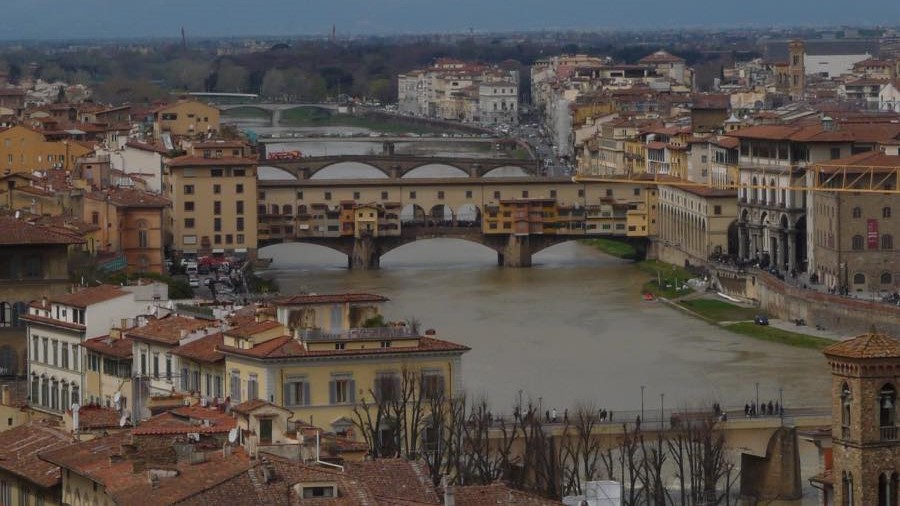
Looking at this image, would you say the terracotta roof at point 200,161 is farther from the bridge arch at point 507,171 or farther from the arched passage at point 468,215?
the bridge arch at point 507,171

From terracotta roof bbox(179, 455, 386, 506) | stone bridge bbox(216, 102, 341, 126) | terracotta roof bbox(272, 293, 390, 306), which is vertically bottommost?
stone bridge bbox(216, 102, 341, 126)

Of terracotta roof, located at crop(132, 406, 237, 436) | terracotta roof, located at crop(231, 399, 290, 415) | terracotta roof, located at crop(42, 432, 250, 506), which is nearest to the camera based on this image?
terracotta roof, located at crop(42, 432, 250, 506)

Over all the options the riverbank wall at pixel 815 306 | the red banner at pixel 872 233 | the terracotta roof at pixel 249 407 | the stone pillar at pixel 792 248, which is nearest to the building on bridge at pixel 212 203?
the stone pillar at pixel 792 248

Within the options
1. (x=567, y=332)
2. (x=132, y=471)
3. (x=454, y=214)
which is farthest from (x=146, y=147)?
(x=132, y=471)

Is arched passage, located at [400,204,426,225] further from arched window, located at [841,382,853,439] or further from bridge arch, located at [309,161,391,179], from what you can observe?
arched window, located at [841,382,853,439]

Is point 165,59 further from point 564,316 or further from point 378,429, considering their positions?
point 378,429

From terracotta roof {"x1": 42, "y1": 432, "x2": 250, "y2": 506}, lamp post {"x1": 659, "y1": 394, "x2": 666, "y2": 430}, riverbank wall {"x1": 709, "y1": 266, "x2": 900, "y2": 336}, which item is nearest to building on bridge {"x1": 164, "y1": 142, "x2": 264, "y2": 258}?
riverbank wall {"x1": 709, "y1": 266, "x2": 900, "y2": 336}

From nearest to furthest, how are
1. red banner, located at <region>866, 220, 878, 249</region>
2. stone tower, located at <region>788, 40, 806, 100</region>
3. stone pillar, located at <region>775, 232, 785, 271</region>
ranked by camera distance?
red banner, located at <region>866, 220, 878, 249</region> → stone pillar, located at <region>775, 232, 785, 271</region> → stone tower, located at <region>788, 40, 806, 100</region>
